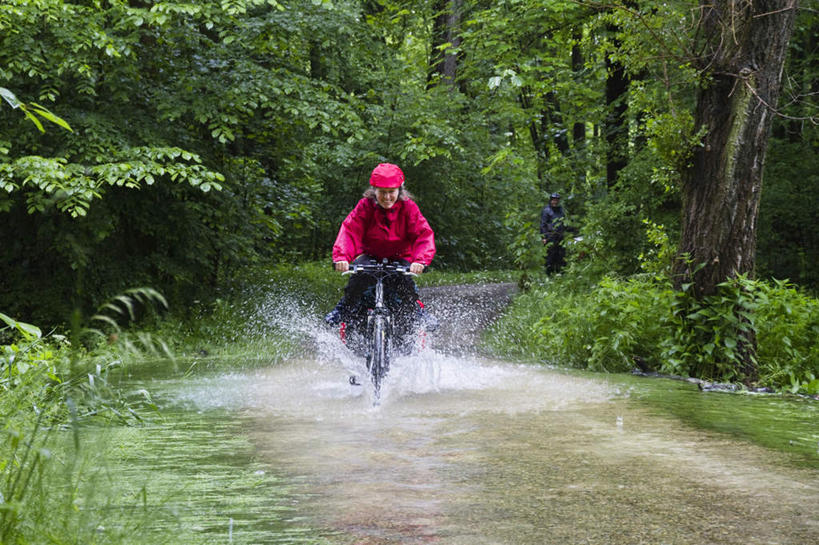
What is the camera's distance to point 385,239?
352 inches

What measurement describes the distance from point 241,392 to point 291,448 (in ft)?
10.3

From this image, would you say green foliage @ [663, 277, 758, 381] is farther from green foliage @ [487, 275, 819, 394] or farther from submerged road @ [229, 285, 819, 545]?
submerged road @ [229, 285, 819, 545]

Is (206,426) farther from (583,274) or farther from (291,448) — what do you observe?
(583,274)

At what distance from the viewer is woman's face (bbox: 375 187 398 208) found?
28.3ft

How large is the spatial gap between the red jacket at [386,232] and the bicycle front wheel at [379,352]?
2.49 feet

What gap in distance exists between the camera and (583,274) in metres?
17.2

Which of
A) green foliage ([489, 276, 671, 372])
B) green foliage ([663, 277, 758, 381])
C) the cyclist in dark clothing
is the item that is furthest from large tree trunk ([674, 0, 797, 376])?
the cyclist in dark clothing

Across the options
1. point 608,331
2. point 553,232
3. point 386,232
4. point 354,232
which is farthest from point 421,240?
point 553,232

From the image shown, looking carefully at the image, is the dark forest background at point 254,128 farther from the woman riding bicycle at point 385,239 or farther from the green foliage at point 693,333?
the woman riding bicycle at point 385,239

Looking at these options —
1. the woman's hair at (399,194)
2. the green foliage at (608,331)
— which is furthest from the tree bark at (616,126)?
the woman's hair at (399,194)

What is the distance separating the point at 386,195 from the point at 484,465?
390 centimetres

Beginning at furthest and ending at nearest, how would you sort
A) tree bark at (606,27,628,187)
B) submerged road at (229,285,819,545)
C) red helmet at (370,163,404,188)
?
tree bark at (606,27,628,187), red helmet at (370,163,404,188), submerged road at (229,285,819,545)

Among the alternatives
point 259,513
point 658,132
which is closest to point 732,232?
point 658,132

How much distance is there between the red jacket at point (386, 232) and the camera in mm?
8812
